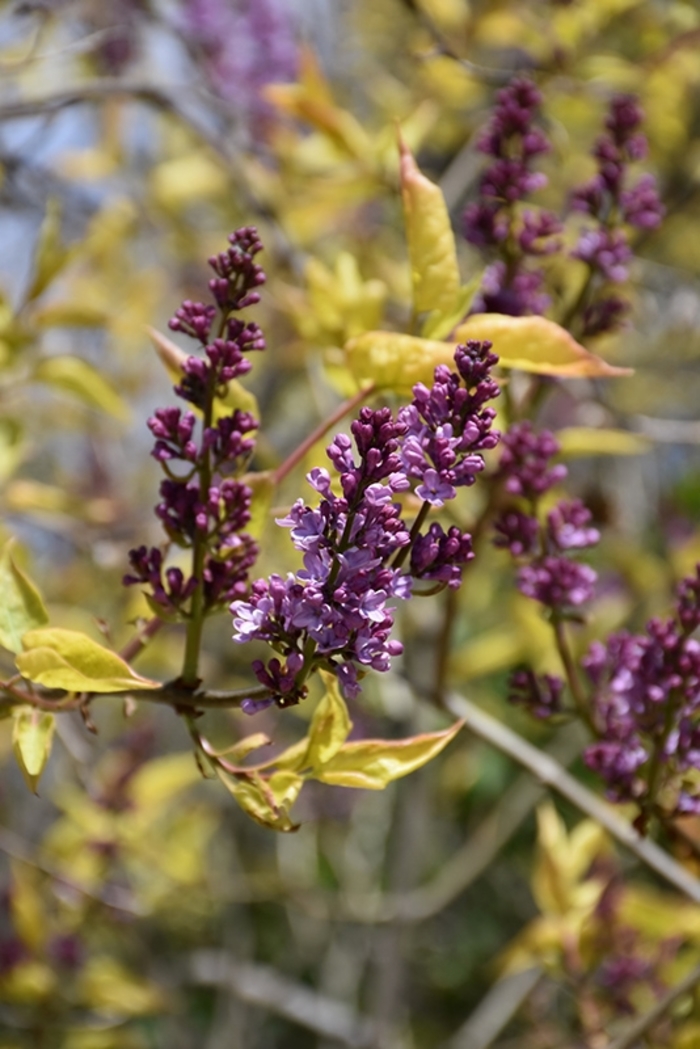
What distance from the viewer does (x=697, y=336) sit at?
7.32 ft

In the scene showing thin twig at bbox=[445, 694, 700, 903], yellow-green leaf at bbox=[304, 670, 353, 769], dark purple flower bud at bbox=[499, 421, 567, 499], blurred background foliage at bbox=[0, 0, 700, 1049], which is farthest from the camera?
blurred background foliage at bbox=[0, 0, 700, 1049]

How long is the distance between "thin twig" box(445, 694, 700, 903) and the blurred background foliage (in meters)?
0.07

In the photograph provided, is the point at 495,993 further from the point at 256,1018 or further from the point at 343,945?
the point at 256,1018

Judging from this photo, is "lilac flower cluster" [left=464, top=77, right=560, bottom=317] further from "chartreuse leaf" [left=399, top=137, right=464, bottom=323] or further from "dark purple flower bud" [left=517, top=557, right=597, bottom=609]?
"dark purple flower bud" [left=517, top=557, right=597, bottom=609]

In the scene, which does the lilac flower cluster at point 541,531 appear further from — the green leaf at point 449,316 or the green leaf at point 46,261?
the green leaf at point 46,261

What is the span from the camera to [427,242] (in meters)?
0.71

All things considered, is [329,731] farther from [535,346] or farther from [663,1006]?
[663,1006]

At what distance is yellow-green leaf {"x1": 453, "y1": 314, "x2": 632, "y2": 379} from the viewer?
655mm

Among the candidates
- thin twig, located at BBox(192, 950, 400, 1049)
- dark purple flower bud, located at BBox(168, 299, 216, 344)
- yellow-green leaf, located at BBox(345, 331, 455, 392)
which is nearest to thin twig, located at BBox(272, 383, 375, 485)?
yellow-green leaf, located at BBox(345, 331, 455, 392)

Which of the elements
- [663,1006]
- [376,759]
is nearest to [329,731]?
[376,759]

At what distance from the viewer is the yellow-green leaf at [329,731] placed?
23.5 inches

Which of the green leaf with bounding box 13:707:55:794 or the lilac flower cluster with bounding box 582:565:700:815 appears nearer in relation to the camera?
the green leaf with bounding box 13:707:55:794

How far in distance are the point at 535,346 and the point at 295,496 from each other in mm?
1857

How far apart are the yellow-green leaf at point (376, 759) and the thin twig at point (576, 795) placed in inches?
12.8
